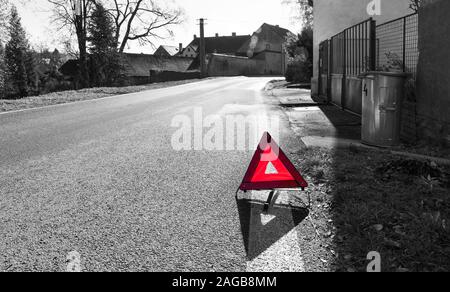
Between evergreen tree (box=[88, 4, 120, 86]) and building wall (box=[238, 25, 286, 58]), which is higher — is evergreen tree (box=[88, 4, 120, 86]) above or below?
below

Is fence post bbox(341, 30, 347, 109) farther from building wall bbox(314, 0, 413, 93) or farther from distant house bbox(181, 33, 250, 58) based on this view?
distant house bbox(181, 33, 250, 58)

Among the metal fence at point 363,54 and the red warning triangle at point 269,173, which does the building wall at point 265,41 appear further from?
the red warning triangle at point 269,173

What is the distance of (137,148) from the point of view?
295 inches

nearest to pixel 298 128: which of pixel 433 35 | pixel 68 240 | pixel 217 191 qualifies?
pixel 433 35

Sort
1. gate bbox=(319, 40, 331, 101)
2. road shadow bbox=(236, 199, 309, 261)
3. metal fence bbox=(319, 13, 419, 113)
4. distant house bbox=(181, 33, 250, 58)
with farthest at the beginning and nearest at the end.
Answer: distant house bbox=(181, 33, 250, 58) → gate bbox=(319, 40, 331, 101) → metal fence bbox=(319, 13, 419, 113) → road shadow bbox=(236, 199, 309, 261)

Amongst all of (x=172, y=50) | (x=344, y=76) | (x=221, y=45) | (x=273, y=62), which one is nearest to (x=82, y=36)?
(x=344, y=76)

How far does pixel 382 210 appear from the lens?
3.99m

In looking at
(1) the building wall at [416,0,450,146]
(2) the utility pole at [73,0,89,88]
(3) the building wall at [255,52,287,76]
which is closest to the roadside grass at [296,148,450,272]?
(1) the building wall at [416,0,450,146]

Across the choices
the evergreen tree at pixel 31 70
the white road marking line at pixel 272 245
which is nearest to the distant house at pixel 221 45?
the evergreen tree at pixel 31 70

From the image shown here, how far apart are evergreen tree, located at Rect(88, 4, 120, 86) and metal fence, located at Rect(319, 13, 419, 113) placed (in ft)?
101

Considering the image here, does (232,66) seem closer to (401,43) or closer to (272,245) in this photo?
→ (401,43)

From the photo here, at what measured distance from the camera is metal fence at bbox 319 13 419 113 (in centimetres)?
890

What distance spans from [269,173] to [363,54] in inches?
318
